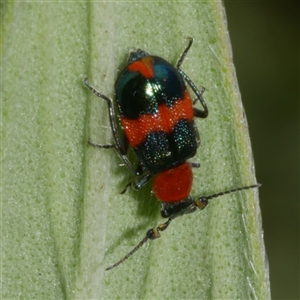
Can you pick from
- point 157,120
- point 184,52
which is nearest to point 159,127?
point 157,120

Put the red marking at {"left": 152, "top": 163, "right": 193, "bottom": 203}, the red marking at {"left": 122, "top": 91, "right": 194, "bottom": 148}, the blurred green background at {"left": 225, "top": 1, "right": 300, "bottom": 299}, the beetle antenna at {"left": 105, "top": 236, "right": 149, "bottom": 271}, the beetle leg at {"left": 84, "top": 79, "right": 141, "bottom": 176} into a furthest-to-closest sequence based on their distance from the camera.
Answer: the blurred green background at {"left": 225, "top": 1, "right": 300, "bottom": 299}
the red marking at {"left": 152, "top": 163, "right": 193, "bottom": 203}
the red marking at {"left": 122, "top": 91, "right": 194, "bottom": 148}
the beetle antenna at {"left": 105, "top": 236, "right": 149, "bottom": 271}
the beetle leg at {"left": 84, "top": 79, "right": 141, "bottom": 176}

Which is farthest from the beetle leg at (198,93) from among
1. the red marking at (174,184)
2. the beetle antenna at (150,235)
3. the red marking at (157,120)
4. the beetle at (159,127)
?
the beetle antenna at (150,235)

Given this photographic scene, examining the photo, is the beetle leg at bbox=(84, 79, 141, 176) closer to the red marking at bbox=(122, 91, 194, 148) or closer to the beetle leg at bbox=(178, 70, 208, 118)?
the red marking at bbox=(122, 91, 194, 148)

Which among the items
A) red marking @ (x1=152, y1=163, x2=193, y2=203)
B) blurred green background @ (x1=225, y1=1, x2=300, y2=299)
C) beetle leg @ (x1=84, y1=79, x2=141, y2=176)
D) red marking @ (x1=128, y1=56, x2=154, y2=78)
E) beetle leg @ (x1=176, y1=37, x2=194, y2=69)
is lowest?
blurred green background @ (x1=225, y1=1, x2=300, y2=299)

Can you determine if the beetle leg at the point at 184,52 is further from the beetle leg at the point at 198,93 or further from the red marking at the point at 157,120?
the red marking at the point at 157,120

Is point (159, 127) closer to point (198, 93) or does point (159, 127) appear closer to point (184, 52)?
point (198, 93)

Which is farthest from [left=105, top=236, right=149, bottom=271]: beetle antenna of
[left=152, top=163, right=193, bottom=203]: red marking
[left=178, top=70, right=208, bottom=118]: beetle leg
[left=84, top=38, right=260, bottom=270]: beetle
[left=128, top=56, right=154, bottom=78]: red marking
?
[left=128, top=56, right=154, bottom=78]: red marking
